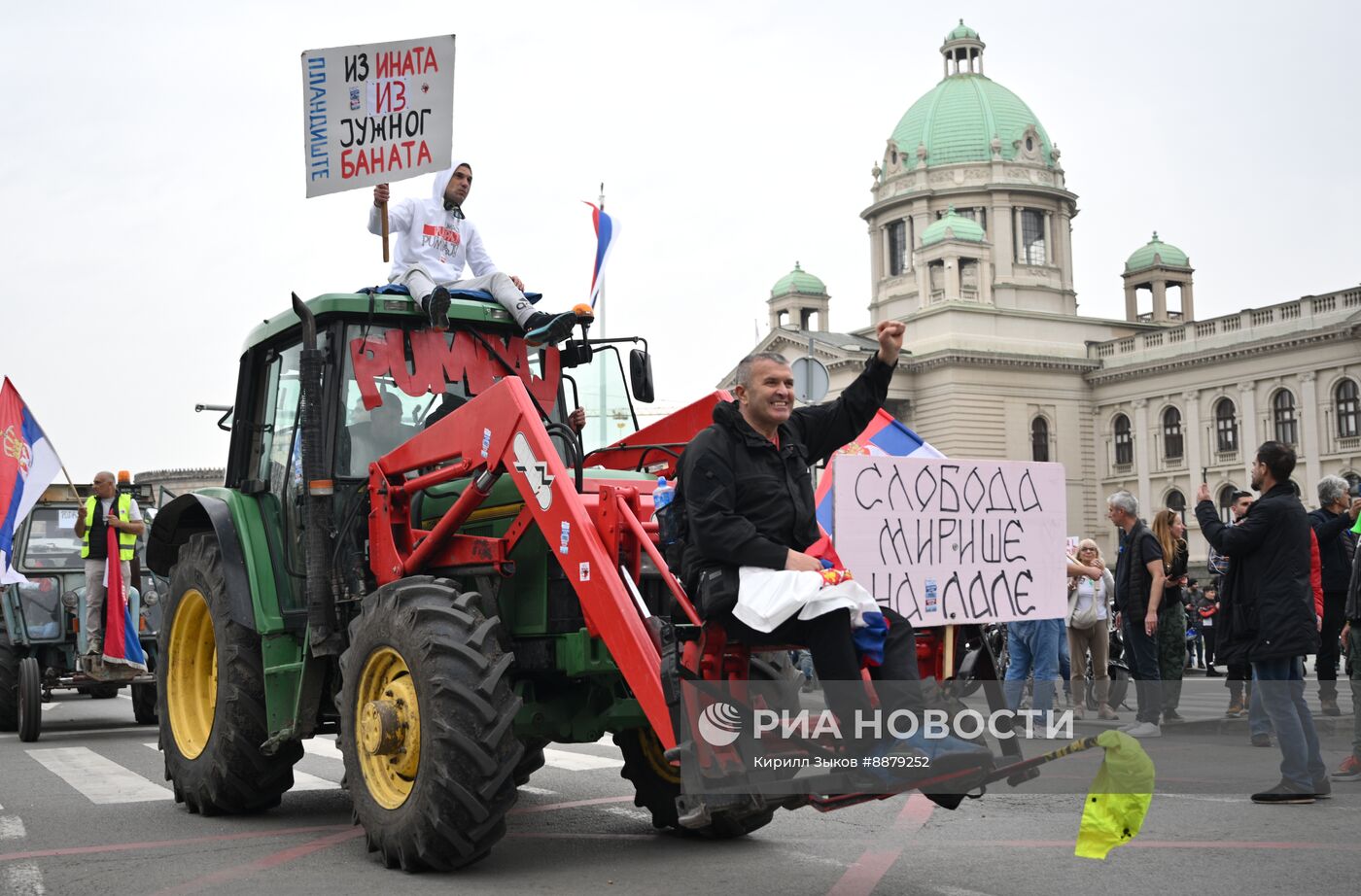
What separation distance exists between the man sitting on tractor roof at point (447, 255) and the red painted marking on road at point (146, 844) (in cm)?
271

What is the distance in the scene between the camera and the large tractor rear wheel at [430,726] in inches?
238

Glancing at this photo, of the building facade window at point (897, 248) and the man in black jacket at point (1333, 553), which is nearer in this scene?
the man in black jacket at point (1333, 553)

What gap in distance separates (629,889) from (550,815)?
2.30m

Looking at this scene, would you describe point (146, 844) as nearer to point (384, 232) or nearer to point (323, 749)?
point (384, 232)

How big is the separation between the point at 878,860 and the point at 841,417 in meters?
2.06

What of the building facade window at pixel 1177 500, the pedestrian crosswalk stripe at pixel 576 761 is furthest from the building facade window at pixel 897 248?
the pedestrian crosswalk stripe at pixel 576 761

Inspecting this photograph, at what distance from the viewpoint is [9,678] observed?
14.8 metres

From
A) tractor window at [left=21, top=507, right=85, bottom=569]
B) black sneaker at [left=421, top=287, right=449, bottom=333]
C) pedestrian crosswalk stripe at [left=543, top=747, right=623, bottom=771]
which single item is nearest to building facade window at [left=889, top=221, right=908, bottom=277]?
tractor window at [left=21, top=507, right=85, bottom=569]

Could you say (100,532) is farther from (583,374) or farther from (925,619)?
(925,619)

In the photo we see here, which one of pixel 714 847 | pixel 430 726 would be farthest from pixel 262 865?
pixel 714 847

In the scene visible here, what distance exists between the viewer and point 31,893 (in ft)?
20.4

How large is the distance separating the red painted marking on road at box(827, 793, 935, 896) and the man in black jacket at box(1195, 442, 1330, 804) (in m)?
2.03

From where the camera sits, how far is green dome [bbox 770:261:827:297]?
349 feet

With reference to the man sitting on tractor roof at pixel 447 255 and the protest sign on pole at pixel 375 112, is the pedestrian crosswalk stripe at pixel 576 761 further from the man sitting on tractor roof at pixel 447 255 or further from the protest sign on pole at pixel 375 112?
the protest sign on pole at pixel 375 112
